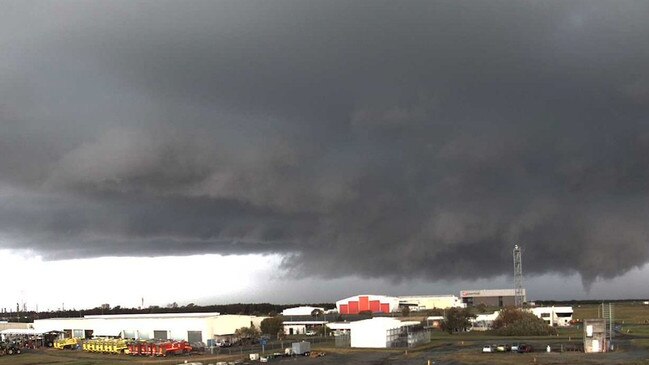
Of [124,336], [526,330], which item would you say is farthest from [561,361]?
[124,336]

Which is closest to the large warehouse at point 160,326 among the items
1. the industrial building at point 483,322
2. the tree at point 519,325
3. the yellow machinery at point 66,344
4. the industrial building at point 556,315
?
the yellow machinery at point 66,344

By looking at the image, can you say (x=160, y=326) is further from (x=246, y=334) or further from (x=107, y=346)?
(x=246, y=334)

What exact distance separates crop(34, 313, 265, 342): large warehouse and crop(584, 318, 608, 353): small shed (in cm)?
7050

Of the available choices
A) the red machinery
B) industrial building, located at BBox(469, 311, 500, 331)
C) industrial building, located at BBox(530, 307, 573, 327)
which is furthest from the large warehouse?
industrial building, located at BBox(530, 307, 573, 327)

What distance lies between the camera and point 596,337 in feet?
303

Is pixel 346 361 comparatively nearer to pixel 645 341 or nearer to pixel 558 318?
pixel 645 341

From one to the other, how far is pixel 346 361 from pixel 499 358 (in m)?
21.5

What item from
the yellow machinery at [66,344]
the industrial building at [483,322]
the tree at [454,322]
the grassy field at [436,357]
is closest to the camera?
the grassy field at [436,357]

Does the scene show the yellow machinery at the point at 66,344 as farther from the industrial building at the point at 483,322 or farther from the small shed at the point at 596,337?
the small shed at the point at 596,337

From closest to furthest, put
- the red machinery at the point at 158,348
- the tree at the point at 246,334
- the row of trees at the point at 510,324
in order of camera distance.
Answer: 1. the red machinery at the point at 158,348
2. the tree at the point at 246,334
3. the row of trees at the point at 510,324

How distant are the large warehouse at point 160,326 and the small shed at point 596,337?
7050 cm

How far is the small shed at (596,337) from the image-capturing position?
302 feet

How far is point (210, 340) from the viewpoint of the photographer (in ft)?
411

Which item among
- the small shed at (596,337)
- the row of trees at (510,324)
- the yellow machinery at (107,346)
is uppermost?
the small shed at (596,337)
